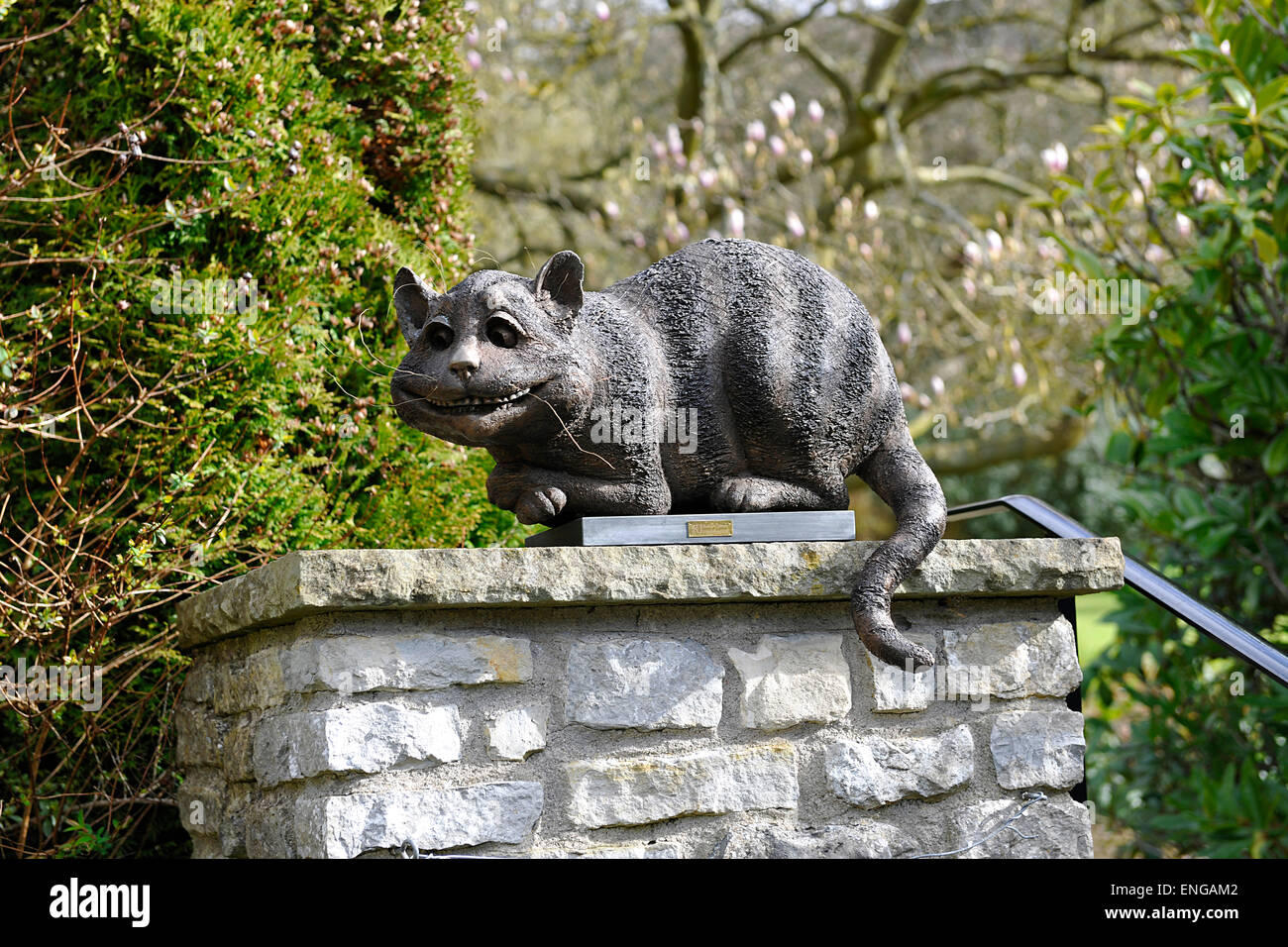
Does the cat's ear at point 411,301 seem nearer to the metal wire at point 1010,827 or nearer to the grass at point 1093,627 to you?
the metal wire at point 1010,827

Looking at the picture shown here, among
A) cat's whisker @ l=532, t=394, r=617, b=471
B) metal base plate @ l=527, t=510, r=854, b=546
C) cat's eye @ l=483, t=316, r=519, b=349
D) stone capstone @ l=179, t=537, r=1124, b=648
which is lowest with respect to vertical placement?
stone capstone @ l=179, t=537, r=1124, b=648

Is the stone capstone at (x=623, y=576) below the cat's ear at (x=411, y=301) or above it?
below

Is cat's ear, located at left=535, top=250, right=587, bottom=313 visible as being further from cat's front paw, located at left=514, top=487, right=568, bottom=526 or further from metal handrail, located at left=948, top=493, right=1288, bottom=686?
metal handrail, located at left=948, top=493, right=1288, bottom=686

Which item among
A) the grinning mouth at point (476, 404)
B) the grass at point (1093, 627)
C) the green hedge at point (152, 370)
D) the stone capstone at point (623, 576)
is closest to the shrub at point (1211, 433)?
the stone capstone at point (623, 576)

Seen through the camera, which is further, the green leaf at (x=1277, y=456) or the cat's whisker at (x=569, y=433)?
the green leaf at (x=1277, y=456)

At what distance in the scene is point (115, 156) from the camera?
3105 millimetres

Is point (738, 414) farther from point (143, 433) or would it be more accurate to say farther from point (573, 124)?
point (573, 124)

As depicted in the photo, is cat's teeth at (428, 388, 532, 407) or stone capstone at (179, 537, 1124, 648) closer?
stone capstone at (179, 537, 1124, 648)

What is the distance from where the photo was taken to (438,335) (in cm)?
231

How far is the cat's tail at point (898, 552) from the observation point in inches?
88.6

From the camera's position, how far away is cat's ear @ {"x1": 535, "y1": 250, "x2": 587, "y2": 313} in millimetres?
2328

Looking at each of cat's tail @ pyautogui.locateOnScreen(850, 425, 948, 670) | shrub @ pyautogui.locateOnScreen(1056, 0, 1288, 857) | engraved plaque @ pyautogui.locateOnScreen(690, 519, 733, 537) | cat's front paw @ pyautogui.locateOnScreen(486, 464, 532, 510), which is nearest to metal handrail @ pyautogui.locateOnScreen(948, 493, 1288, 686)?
cat's tail @ pyautogui.locateOnScreen(850, 425, 948, 670)
